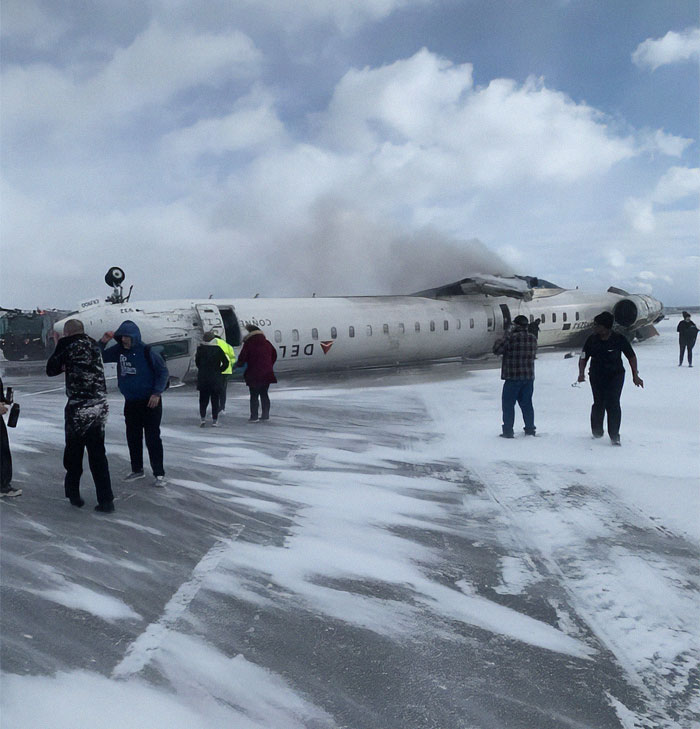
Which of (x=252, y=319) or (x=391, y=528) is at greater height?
(x=252, y=319)

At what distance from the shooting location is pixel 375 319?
62.3 feet

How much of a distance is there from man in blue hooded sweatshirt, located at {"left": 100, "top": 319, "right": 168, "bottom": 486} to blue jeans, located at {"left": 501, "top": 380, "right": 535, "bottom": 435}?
16.0 feet

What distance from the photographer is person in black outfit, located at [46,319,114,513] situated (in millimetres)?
5629

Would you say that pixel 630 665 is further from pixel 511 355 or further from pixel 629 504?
pixel 511 355

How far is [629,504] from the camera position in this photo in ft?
19.3

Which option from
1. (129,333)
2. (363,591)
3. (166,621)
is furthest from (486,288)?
(166,621)

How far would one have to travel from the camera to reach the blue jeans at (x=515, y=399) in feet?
28.9

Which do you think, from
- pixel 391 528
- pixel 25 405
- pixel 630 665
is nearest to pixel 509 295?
pixel 25 405

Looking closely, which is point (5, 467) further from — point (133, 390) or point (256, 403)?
point (256, 403)

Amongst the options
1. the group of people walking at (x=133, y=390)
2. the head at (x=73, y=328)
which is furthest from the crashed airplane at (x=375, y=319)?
the head at (x=73, y=328)

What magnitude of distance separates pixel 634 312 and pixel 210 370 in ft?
64.4

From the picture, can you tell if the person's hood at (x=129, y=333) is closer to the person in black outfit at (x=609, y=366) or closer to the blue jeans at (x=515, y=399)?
the blue jeans at (x=515, y=399)

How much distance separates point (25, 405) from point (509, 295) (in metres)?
15.7

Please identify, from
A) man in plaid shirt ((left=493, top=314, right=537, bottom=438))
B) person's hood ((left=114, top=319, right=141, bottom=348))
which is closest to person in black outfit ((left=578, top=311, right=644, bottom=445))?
man in plaid shirt ((left=493, top=314, right=537, bottom=438))
